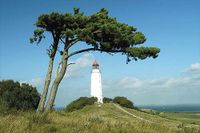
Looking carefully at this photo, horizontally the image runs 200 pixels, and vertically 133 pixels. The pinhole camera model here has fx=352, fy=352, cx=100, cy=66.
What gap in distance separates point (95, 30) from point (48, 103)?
632 centimetres

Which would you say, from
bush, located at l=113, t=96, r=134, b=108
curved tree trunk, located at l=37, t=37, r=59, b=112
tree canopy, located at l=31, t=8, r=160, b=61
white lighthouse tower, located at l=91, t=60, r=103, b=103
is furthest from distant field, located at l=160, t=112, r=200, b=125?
curved tree trunk, located at l=37, t=37, r=59, b=112

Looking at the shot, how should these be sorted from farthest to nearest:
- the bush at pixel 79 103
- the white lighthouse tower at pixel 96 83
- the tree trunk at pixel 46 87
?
1. the white lighthouse tower at pixel 96 83
2. the bush at pixel 79 103
3. the tree trunk at pixel 46 87

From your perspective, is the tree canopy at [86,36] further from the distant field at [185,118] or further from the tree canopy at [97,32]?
the distant field at [185,118]

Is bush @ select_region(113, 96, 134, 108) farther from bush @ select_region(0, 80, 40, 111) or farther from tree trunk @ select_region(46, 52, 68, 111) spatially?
tree trunk @ select_region(46, 52, 68, 111)

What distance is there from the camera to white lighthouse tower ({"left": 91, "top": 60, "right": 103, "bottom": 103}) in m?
55.8

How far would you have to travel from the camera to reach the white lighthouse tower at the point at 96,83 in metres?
55.8

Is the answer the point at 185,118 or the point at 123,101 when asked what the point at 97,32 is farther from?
the point at 185,118

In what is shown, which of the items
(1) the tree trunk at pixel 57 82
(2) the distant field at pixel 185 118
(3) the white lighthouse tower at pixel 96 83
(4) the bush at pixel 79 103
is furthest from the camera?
(3) the white lighthouse tower at pixel 96 83

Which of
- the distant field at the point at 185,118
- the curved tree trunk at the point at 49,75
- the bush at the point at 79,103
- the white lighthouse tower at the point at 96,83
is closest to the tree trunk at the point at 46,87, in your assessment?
the curved tree trunk at the point at 49,75

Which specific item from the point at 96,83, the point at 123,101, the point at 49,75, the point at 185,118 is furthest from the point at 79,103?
the point at 185,118

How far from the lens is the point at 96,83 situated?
5625 cm

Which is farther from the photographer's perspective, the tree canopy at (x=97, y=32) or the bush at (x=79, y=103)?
the bush at (x=79, y=103)

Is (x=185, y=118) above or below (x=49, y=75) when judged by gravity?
below

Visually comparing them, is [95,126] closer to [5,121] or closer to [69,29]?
[5,121]
